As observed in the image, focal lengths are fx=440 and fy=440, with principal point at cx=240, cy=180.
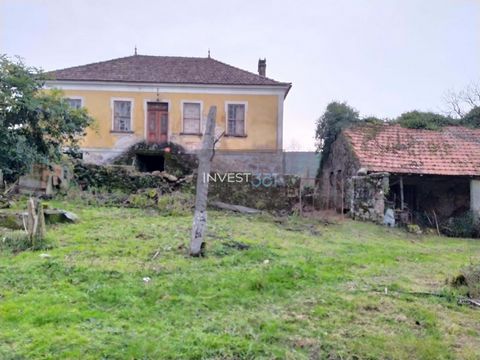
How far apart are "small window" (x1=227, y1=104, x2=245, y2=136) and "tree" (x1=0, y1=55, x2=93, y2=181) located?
325 inches

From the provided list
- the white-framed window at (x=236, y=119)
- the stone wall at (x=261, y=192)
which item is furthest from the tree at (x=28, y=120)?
the white-framed window at (x=236, y=119)

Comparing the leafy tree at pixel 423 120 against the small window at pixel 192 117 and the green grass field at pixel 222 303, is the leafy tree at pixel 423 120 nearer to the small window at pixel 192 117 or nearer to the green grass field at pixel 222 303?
the small window at pixel 192 117

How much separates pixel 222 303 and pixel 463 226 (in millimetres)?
12920

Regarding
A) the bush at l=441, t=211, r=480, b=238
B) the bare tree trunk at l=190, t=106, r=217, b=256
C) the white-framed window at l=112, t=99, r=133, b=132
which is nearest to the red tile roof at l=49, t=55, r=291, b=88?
the white-framed window at l=112, t=99, r=133, b=132

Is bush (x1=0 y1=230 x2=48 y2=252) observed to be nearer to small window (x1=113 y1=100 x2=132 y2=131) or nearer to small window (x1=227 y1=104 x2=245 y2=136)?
Result: small window (x1=113 y1=100 x2=132 y2=131)

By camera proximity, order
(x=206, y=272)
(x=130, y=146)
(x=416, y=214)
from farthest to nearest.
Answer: (x=130, y=146), (x=416, y=214), (x=206, y=272)

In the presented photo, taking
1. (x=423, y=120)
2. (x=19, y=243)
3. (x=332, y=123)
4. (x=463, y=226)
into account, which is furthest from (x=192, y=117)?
(x=19, y=243)

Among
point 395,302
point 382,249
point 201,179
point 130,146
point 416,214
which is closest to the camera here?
point 395,302

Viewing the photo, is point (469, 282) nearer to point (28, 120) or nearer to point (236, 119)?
point (28, 120)

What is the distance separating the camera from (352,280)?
7.01 metres

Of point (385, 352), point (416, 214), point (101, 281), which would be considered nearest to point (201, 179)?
point (101, 281)

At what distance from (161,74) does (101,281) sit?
58.0 feet

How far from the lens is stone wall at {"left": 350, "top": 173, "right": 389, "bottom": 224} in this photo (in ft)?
51.6

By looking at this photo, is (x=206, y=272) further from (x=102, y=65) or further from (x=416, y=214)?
(x=102, y=65)
